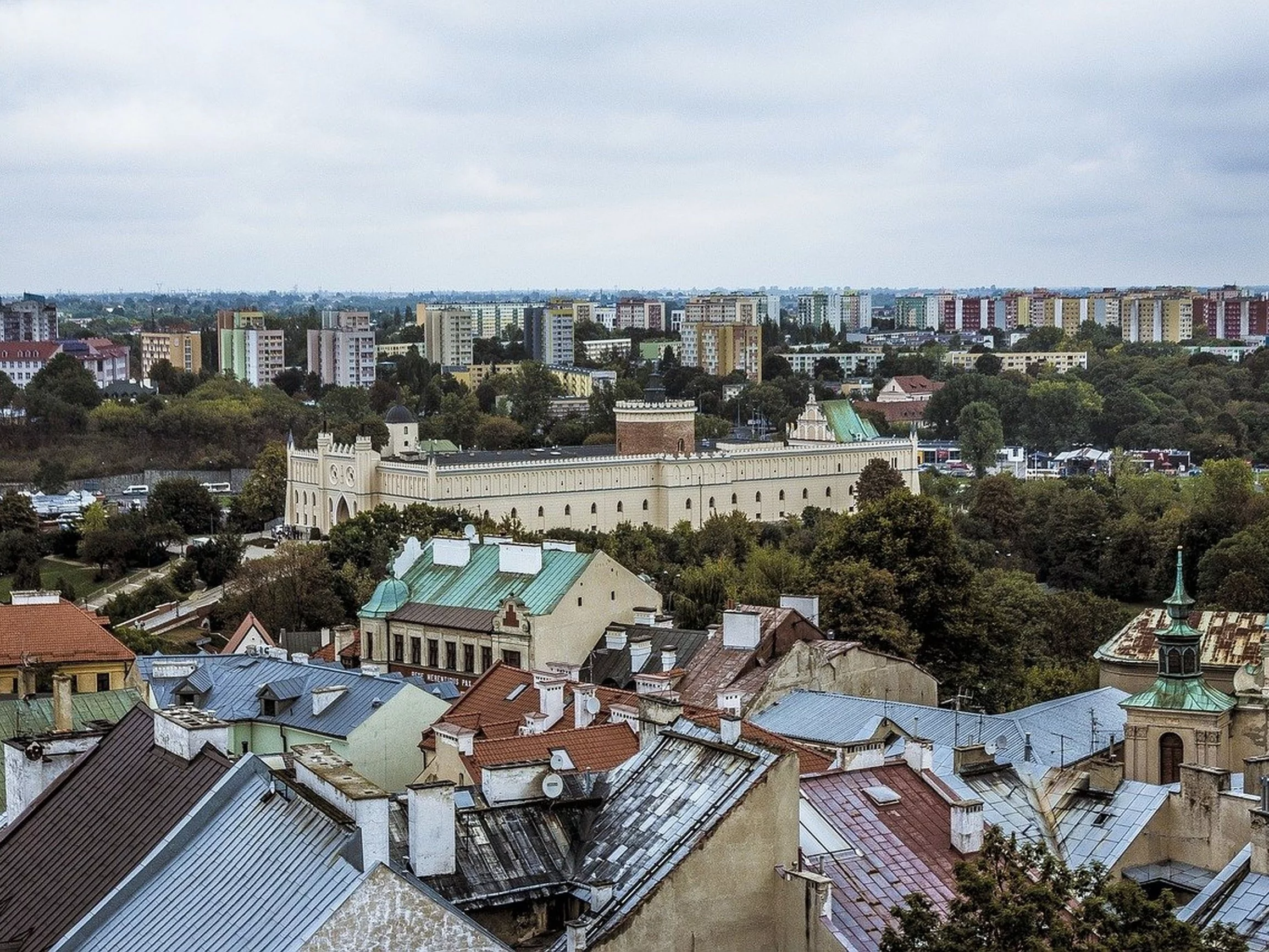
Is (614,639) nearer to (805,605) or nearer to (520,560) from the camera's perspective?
(805,605)

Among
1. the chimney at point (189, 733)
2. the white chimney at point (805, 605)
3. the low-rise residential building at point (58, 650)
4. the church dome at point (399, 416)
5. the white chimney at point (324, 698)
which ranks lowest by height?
the church dome at point (399, 416)

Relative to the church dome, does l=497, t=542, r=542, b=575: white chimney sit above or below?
above

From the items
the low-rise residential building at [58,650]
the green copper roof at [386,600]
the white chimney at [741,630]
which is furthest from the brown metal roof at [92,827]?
the green copper roof at [386,600]

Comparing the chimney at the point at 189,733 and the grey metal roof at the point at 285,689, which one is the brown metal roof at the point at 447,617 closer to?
the grey metal roof at the point at 285,689

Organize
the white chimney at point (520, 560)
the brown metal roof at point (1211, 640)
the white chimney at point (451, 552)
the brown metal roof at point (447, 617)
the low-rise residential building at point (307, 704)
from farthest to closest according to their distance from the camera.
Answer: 1. the white chimney at point (451, 552)
2. the white chimney at point (520, 560)
3. the brown metal roof at point (447, 617)
4. the brown metal roof at point (1211, 640)
5. the low-rise residential building at point (307, 704)

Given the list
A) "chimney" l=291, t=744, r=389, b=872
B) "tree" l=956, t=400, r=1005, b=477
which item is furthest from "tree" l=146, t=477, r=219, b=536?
"chimney" l=291, t=744, r=389, b=872

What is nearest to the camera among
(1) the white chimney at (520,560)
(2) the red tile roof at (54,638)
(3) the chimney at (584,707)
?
(3) the chimney at (584,707)

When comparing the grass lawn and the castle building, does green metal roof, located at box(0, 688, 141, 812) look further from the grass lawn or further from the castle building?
the castle building
